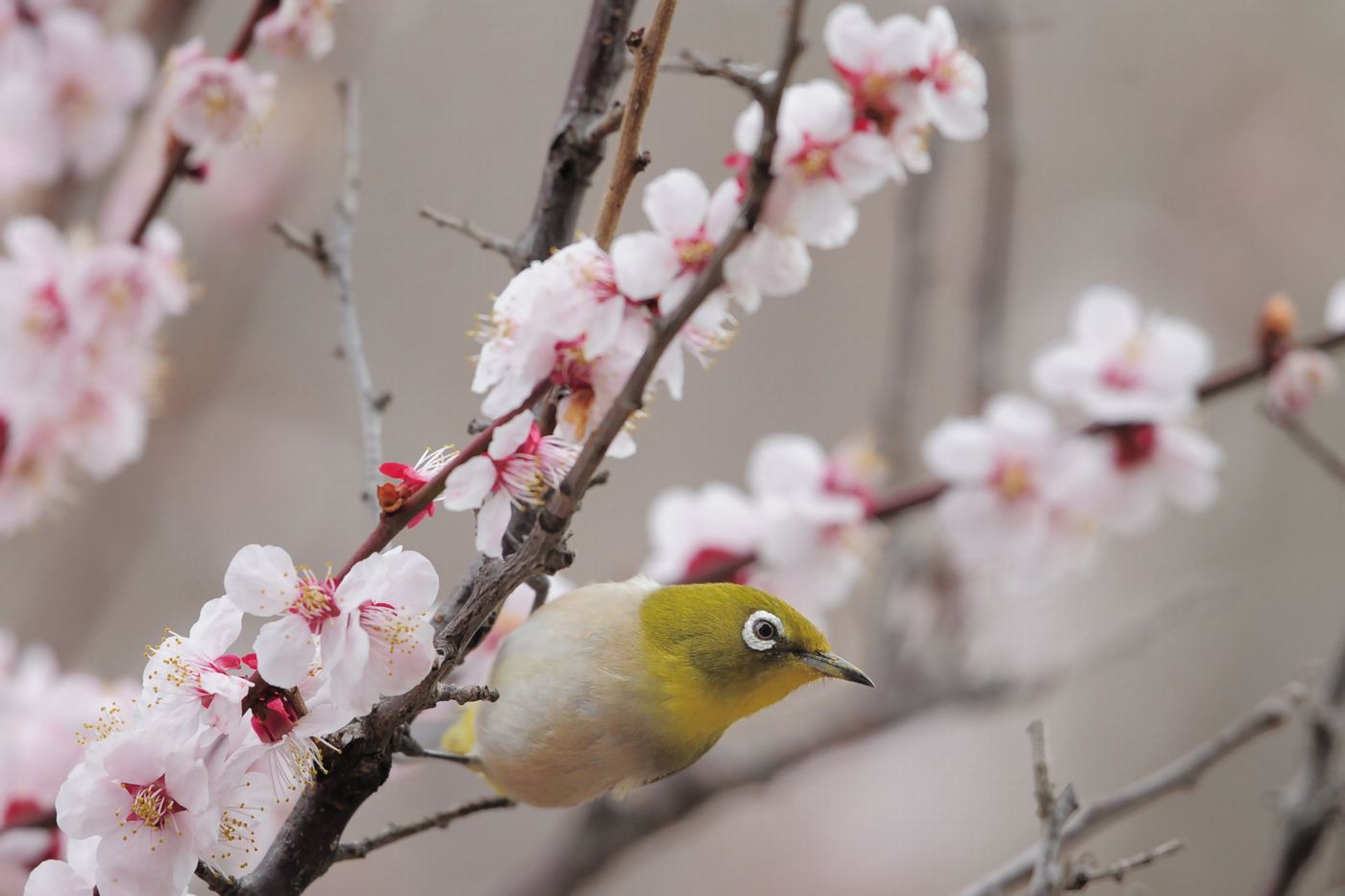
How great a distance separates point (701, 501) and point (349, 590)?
1.60 m

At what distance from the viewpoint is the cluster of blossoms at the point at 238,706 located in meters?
1.15

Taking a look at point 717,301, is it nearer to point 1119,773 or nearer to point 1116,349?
point 1116,349

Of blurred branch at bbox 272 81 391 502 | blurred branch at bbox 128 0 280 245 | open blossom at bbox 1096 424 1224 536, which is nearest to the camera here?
blurred branch at bbox 272 81 391 502

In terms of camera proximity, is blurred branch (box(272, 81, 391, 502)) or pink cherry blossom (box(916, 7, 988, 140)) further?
blurred branch (box(272, 81, 391, 502))

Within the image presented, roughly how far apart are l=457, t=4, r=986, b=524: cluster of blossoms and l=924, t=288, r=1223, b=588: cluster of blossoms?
128 centimetres

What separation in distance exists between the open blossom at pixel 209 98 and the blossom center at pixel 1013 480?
1.59 m

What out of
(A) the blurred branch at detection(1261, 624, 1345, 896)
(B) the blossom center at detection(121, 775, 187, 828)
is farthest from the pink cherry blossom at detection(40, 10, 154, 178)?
(A) the blurred branch at detection(1261, 624, 1345, 896)

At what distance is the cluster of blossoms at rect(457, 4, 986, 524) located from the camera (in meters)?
1.27

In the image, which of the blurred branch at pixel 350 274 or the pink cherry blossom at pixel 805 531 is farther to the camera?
the pink cherry blossom at pixel 805 531

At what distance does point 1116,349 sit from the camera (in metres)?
2.56

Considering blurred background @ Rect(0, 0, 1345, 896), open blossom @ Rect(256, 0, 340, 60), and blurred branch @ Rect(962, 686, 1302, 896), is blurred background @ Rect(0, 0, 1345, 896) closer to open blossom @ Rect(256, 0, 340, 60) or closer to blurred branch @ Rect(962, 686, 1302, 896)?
blurred branch @ Rect(962, 686, 1302, 896)

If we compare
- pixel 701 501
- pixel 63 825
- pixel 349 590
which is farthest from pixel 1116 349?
pixel 63 825

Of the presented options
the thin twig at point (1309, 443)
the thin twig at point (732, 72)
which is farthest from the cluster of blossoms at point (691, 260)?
the thin twig at point (1309, 443)

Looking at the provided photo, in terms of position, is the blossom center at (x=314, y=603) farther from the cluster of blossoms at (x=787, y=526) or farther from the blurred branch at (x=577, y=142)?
the cluster of blossoms at (x=787, y=526)
